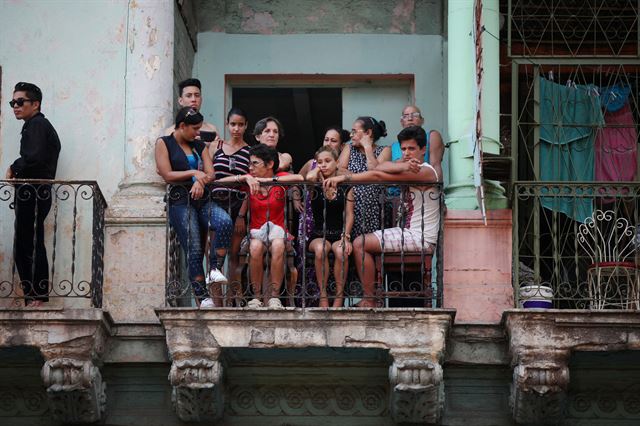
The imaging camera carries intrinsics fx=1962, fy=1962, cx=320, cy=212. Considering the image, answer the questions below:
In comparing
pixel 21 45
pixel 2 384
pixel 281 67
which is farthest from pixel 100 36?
pixel 2 384

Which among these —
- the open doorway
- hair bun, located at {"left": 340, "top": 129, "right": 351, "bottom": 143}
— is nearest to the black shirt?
hair bun, located at {"left": 340, "top": 129, "right": 351, "bottom": 143}

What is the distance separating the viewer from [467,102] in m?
16.3

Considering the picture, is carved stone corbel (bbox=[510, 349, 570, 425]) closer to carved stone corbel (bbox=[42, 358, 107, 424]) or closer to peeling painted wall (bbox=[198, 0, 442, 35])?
carved stone corbel (bbox=[42, 358, 107, 424])

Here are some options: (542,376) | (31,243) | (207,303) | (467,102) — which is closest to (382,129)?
(467,102)

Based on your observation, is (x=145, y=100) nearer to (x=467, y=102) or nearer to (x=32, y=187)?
(x=32, y=187)

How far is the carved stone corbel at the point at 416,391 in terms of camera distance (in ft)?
49.4

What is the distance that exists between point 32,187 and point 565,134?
450 centimetres

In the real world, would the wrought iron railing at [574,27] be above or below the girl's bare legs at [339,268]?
above

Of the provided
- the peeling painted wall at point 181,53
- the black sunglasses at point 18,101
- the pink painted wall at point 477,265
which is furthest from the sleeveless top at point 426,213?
the black sunglasses at point 18,101

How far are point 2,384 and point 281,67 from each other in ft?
13.3

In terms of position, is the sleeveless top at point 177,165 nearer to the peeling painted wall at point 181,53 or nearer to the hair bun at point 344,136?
the peeling painted wall at point 181,53

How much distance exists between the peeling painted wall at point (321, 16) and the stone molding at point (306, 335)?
3743mm

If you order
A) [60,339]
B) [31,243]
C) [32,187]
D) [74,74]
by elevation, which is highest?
[74,74]

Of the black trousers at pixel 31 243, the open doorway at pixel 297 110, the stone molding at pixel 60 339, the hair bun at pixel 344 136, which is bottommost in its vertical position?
the stone molding at pixel 60 339
